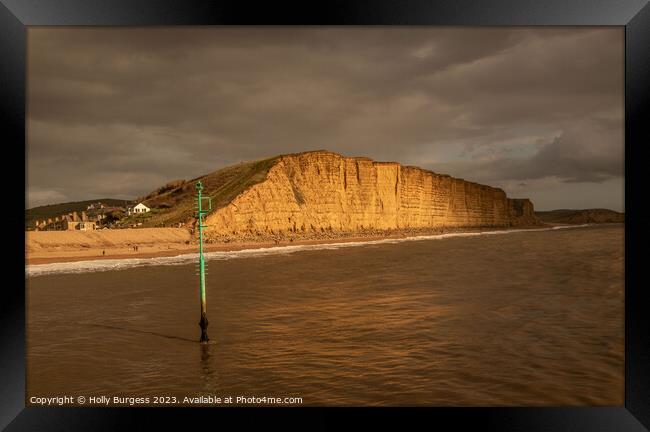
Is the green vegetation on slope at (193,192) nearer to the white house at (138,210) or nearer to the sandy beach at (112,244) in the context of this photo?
the white house at (138,210)

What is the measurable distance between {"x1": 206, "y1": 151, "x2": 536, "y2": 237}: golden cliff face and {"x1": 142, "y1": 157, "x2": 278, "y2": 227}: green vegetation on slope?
4.38m

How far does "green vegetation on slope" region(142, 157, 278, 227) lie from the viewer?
84.1m

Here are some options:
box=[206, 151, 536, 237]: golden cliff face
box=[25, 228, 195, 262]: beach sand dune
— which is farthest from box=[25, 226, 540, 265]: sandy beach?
box=[206, 151, 536, 237]: golden cliff face

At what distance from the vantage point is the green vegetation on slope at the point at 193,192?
3310 inches

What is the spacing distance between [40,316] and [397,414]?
16569 millimetres

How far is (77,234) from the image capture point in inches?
2007

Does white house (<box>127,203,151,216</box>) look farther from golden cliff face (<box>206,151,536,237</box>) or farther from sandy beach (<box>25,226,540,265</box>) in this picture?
sandy beach (<box>25,226,540,265</box>)

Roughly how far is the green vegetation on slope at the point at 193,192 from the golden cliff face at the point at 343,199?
4380 millimetres

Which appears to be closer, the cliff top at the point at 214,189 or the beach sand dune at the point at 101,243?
the beach sand dune at the point at 101,243

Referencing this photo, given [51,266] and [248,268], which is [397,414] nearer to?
[248,268]
